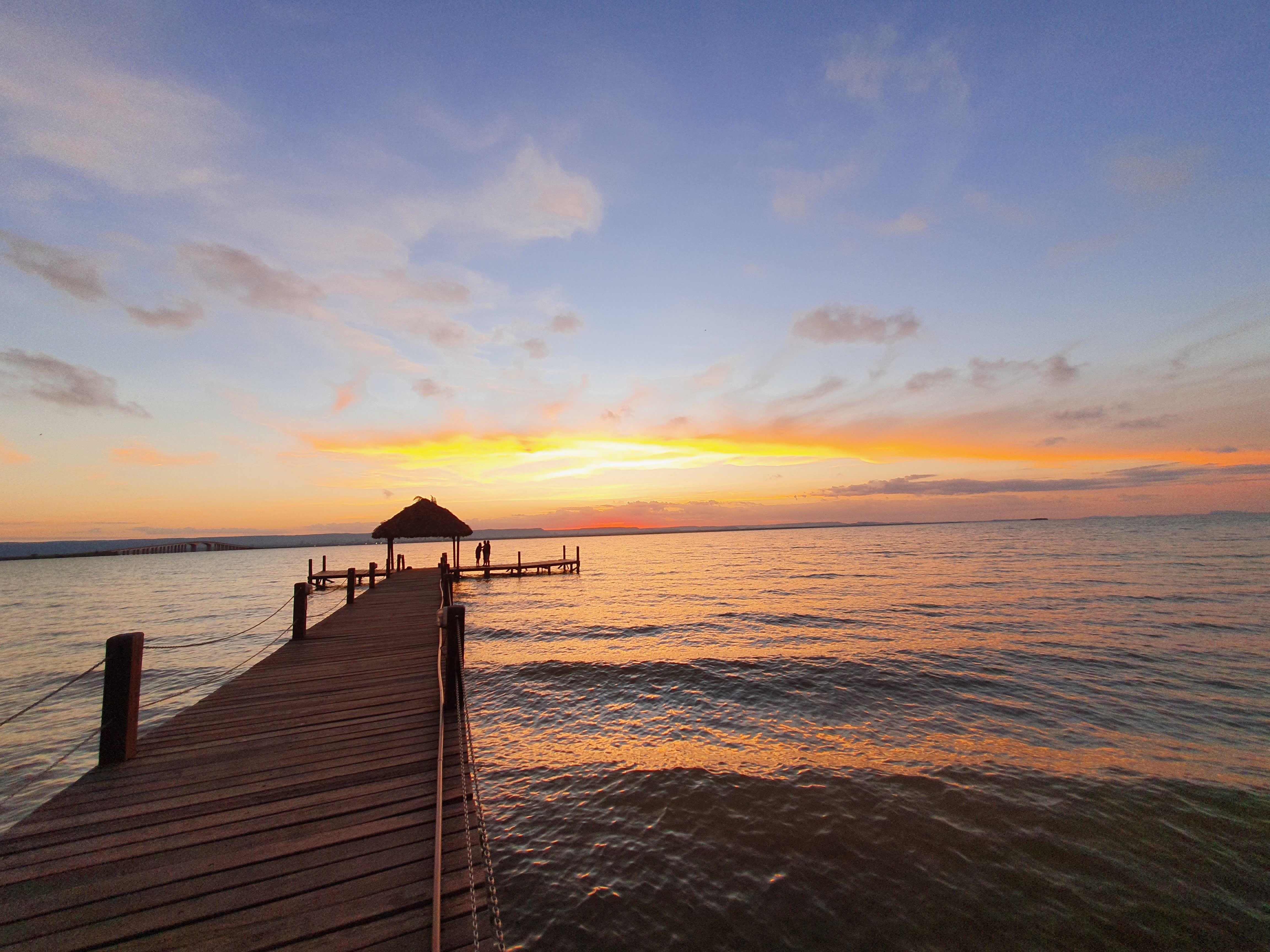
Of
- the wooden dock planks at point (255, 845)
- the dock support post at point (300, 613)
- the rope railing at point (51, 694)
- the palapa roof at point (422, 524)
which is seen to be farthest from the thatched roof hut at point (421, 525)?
the wooden dock planks at point (255, 845)

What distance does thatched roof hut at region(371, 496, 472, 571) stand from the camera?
91.5 feet

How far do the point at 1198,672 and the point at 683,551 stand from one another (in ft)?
260

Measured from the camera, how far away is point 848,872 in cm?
578

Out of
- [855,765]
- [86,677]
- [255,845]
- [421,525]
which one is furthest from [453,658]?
[421,525]

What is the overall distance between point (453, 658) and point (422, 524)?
23.6 meters

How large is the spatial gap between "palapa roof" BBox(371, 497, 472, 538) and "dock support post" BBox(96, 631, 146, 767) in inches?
897

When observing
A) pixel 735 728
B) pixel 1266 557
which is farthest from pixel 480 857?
pixel 1266 557

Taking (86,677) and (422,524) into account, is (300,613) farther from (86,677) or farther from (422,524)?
(422,524)

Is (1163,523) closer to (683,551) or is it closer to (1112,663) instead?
(683,551)

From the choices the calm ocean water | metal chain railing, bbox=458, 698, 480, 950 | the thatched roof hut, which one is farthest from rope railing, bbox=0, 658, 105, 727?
the thatched roof hut

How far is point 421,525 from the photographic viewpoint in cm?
2831

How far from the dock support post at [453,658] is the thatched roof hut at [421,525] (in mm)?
Answer: 22382

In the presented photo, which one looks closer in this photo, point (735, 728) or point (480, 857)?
point (480, 857)

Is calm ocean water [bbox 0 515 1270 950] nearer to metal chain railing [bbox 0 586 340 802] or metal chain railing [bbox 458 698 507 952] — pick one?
metal chain railing [bbox 0 586 340 802]
